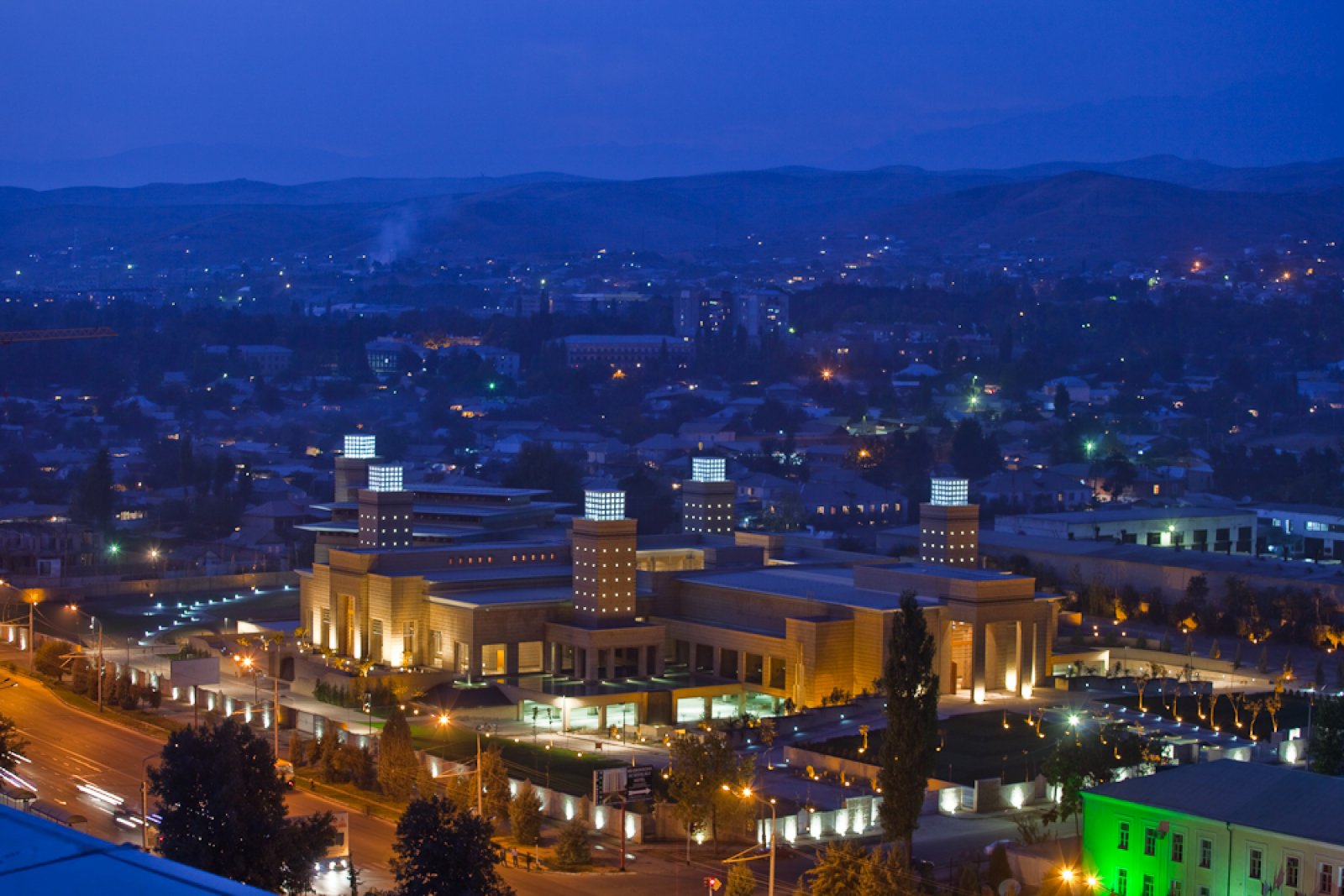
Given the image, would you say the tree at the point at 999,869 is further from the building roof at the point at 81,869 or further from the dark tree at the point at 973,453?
the dark tree at the point at 973,453

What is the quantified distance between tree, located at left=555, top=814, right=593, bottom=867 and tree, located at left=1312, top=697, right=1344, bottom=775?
38.5ft

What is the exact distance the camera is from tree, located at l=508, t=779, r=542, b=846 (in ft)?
98.2

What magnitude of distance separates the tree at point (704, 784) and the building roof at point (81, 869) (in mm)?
22997

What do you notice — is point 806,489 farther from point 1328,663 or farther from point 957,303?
point 957,303

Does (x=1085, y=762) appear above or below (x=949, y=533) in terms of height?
below

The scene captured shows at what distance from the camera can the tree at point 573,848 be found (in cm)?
2880

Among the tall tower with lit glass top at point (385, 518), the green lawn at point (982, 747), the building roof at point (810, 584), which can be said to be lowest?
the green lawn at point (982, 747)

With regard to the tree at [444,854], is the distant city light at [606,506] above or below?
above

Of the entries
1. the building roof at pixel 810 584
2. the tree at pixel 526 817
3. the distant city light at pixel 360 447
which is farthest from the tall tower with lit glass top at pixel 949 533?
the tree at pixel 526 817

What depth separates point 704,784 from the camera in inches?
1190

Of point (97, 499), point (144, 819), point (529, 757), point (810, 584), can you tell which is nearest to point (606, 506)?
point (810, 584)

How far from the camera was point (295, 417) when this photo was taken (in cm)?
13138

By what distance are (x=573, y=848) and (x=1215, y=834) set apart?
923cm

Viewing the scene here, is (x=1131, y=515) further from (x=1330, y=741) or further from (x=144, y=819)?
(x=144, y=819)
